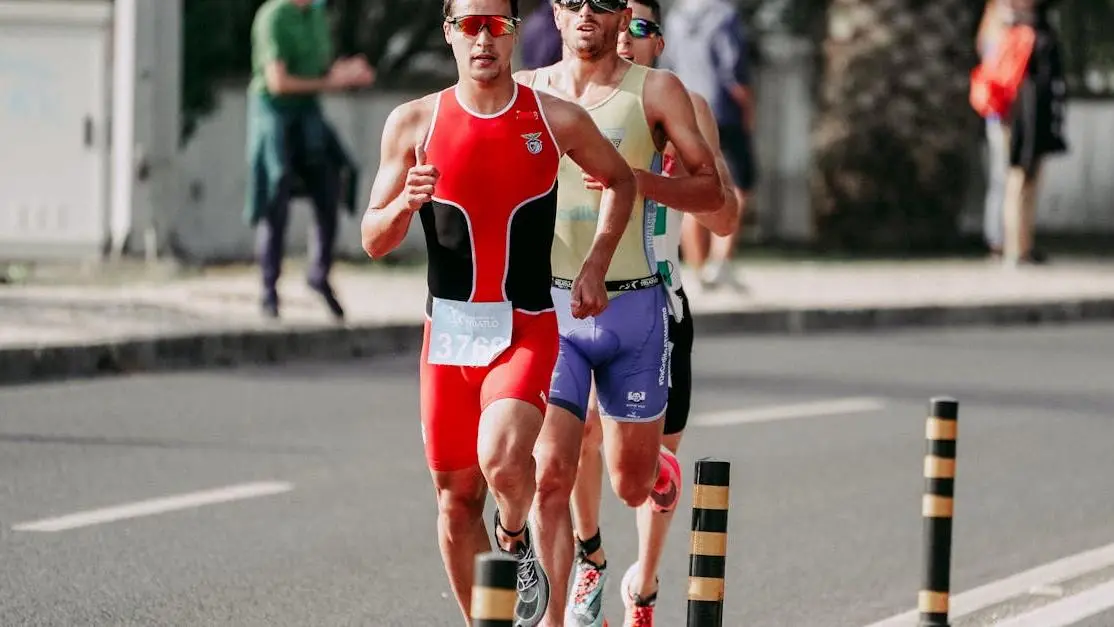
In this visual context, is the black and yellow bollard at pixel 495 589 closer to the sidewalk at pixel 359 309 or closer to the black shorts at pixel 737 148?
the sidewalk at pixel 359 309

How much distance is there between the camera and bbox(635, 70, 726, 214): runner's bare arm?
6.90 meters

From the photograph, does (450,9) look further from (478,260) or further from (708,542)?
(708,542)

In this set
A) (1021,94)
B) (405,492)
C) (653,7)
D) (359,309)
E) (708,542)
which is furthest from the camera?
(1021,94)

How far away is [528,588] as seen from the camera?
6215 millimetres

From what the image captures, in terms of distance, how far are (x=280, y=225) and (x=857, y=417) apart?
382 centimetres

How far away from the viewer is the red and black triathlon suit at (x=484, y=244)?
617 centimetres

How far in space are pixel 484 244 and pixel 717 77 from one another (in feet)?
36.6

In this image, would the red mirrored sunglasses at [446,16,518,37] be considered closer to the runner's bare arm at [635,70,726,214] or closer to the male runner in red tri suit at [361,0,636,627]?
the male runner in red tri suit at [361,0,636,627]

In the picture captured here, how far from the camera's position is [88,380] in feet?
43.1

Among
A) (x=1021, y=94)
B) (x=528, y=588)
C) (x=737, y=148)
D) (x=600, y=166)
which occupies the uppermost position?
(x=1021, y=94)

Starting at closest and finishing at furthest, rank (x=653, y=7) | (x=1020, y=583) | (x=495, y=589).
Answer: (x=495, y=589) → (x=653, y=7) → (x=1020, y=583)

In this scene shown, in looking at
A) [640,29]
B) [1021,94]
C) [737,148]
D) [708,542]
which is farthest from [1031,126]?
[708,542]

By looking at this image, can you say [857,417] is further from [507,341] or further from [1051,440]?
[507,341]

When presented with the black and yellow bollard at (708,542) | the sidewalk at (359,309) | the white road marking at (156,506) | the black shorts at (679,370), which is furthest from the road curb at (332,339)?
the black and yellow bollard at (708,542)
